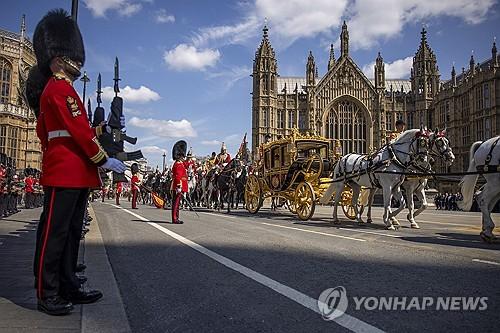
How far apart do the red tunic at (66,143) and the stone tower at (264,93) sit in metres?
67.6

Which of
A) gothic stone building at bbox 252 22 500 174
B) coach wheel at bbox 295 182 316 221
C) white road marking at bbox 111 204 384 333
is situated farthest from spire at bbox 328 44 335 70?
white road marking at bbox 111 204 384 333

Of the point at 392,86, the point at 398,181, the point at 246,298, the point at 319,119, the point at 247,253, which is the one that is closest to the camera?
the point at 246,298

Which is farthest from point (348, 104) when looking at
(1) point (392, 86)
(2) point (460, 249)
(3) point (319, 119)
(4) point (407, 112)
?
(2) point (460, 249)

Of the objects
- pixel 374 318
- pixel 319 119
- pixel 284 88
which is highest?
pixel 284 88

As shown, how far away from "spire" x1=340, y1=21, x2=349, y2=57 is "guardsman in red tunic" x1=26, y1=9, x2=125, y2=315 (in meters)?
72.0

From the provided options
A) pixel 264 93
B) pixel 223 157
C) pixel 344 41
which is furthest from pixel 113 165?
pixel 344 41

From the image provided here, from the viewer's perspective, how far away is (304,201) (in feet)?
42.9

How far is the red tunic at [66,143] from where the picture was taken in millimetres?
3605

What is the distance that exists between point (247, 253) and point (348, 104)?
6898 centimetres

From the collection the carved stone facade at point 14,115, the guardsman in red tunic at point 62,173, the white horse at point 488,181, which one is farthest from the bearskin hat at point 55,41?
the carved stone facade at point 14,115

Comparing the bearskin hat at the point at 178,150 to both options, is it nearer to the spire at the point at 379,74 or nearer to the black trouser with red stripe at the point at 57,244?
the black trouser with red stripe at the point at 57,244

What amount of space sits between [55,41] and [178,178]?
816 centimetres

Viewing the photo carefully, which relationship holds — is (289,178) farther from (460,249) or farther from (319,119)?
(319,119)

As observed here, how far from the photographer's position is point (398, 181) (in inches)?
404
